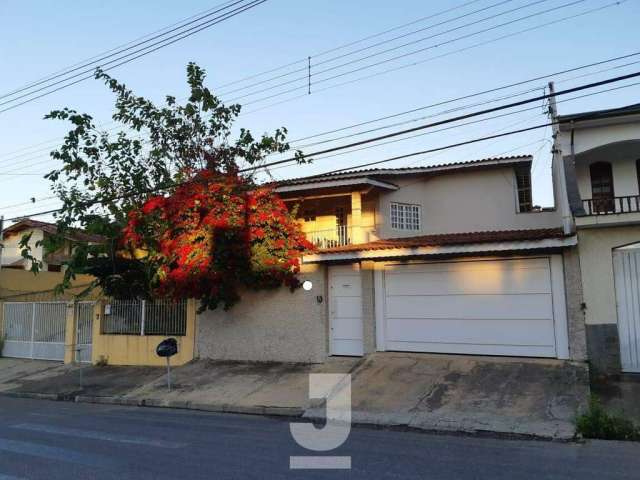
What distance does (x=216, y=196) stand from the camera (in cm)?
1432

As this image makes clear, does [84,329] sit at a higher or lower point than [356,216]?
lower

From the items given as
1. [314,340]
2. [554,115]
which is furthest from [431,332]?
[554,115]

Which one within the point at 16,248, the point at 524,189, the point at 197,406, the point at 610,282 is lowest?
the point at 197,406

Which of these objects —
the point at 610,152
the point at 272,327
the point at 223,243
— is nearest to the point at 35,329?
the point at 223,243

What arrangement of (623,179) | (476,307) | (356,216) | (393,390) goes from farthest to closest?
(356,216), (623,179), (476,307), (393,390)

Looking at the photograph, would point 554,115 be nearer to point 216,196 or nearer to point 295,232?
point 295,232

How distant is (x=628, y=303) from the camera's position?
10.6m

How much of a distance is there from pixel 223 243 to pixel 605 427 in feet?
31.3

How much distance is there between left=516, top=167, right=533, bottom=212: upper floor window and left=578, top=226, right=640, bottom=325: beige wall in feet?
27.6

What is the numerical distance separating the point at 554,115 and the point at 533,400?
24.1ft

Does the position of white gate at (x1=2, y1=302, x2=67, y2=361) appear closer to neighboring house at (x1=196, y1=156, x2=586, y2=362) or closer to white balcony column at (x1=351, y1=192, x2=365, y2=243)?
neighboring house at (x1=196, y1=156, x2=586, y2=362)

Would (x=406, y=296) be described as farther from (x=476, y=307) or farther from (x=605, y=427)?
(x=605, y=427)

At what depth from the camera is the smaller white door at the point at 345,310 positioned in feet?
44.6

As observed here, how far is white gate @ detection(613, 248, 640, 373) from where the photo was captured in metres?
10.5
